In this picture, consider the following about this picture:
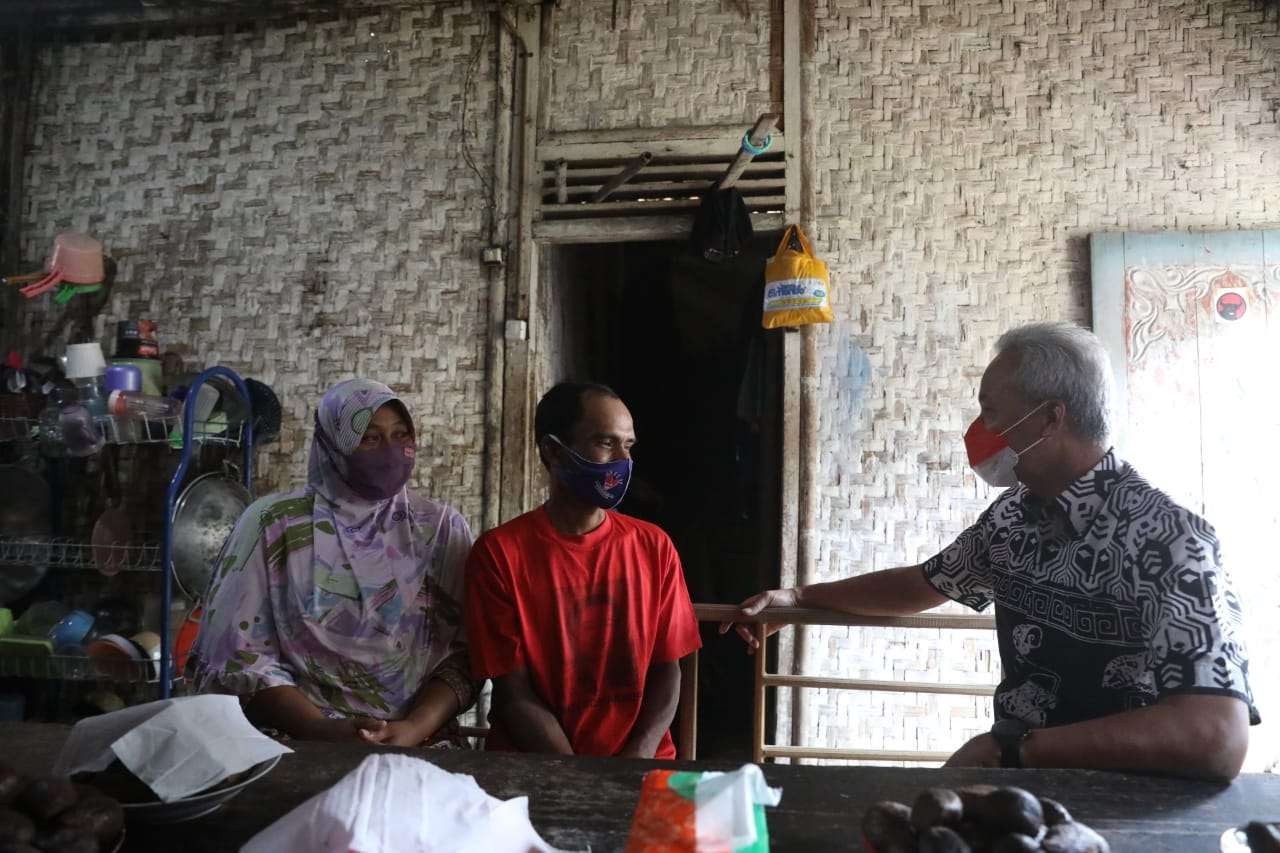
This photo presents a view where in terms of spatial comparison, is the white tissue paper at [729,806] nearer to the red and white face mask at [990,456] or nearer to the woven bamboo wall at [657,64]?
the red and white face mask at [990,456]

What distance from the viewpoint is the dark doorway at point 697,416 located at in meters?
5.20

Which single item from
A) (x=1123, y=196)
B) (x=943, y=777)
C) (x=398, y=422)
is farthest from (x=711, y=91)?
(x=943, y=777)

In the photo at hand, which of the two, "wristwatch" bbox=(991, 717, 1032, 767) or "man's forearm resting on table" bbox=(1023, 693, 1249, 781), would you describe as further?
"wristwatch" bbox=(991, 717, 1032, 767)

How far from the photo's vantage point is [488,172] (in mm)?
4031

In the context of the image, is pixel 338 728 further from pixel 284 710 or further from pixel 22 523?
pixel 22 523

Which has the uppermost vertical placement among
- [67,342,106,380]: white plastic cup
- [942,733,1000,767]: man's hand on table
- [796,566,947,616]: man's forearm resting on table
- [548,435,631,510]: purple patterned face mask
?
[67,342,106,380]: white plastic cup

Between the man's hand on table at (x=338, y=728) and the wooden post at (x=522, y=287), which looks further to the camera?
the wooden post at (x=522, y=287)

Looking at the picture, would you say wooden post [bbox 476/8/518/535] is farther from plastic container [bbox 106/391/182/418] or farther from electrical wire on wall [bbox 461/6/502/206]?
plastic container [bbox 106/391/182/418]

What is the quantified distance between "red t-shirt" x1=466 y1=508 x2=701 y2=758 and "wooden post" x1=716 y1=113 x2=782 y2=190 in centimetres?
198

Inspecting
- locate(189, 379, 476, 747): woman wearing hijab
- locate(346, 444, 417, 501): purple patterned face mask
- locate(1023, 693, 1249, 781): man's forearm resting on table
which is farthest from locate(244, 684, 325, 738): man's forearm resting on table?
locate(1023, 693, 1249, 781): man's forearm resting on table

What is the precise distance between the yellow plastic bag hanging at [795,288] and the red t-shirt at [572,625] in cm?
173

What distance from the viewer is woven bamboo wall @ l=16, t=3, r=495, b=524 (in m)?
4.01

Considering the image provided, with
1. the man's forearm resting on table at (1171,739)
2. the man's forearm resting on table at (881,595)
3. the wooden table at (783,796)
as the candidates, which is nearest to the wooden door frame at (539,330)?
the man's forearm resting on table at (881,595)

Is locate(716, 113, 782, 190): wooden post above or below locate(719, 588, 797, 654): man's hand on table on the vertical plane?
above
